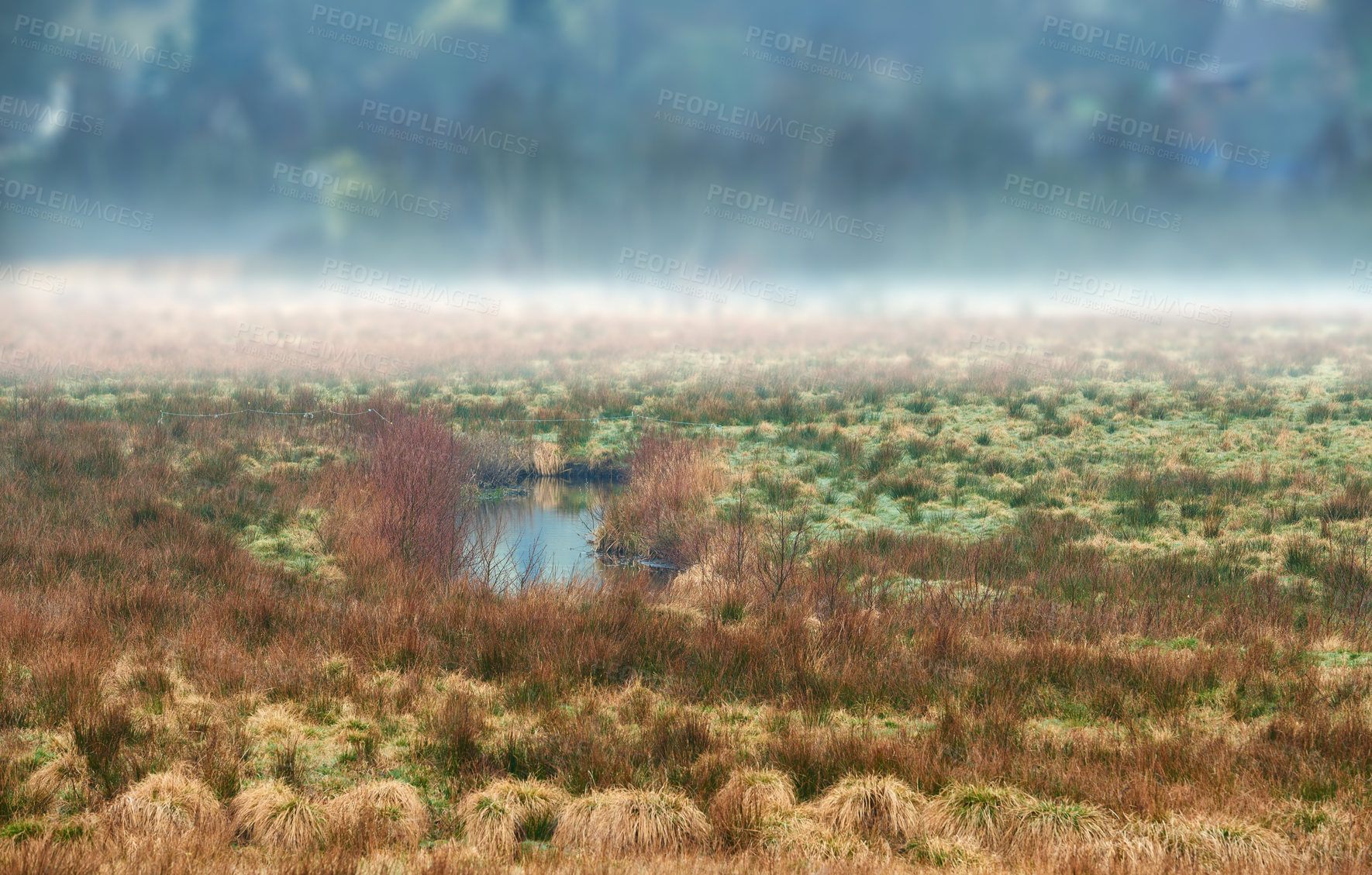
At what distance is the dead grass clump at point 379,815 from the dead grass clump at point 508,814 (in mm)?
251

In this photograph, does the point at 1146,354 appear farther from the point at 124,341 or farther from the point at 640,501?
the point at 124,341

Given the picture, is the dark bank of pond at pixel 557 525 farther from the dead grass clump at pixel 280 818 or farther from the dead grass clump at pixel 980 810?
the dead grass clump at pixel 980 810

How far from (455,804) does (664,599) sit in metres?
4.28

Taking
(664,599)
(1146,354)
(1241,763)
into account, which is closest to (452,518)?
(664,599)

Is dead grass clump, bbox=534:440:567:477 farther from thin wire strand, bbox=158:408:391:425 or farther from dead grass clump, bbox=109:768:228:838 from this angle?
dead grass clump, bbox=109:768:228:838

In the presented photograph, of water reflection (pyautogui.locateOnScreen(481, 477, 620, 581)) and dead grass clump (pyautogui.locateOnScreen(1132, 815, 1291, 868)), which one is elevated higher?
dead grass clump (pyautogui.locateOnScreen(1132, 815, 1291, 868))

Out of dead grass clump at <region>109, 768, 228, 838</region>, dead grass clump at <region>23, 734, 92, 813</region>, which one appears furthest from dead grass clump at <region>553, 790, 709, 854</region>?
dead grass clump at <region>23, 734, 92, 813</region>

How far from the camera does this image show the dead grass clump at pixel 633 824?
479 centimetres

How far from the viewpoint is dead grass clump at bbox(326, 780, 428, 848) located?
15.6ft

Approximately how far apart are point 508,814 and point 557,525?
1033cm

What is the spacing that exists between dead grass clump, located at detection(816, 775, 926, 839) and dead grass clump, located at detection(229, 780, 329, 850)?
8.59ft

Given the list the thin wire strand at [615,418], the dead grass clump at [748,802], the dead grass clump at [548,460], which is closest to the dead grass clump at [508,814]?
the dead grass clump at [748,802]

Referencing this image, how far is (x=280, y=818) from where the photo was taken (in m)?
4.85

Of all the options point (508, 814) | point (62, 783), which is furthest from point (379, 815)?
point (62, 783)
